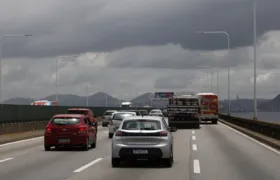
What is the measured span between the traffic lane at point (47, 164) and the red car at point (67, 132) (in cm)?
39

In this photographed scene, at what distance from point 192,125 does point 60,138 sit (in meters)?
25.4

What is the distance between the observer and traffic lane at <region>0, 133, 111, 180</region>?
46.2ft

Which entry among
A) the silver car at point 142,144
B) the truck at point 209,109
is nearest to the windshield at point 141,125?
the silver car at point 142,144

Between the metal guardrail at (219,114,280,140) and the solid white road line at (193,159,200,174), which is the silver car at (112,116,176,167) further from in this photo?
the metal guardrail at (219,114,280,140)

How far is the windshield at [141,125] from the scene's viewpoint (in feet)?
53.5

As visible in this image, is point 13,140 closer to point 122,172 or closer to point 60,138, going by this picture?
A: point 60,138

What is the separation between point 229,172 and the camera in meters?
15.1

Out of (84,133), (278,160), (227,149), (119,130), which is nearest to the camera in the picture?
(119,130)

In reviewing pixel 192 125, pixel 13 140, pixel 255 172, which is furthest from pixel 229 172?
pixel 192 125

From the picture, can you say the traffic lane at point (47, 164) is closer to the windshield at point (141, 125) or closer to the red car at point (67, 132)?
the red car at point (67, 132)

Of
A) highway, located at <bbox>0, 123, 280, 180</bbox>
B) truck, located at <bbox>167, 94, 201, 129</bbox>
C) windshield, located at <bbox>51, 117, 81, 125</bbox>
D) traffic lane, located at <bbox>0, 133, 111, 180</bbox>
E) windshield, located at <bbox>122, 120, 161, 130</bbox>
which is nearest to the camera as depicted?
highway, located at <bbox>0, 123, 280, 180</bbox>

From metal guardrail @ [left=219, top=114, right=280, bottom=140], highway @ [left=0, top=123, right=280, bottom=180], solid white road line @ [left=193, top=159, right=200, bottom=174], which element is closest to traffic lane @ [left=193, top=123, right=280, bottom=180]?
highway @ [left=0, top=123, right=280, bottom=180]

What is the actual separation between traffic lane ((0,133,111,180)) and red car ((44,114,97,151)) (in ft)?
1.28

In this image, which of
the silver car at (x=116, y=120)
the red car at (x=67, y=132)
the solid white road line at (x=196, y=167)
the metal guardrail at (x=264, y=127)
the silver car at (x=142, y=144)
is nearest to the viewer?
the solid white road line at (x=196, y=167)
